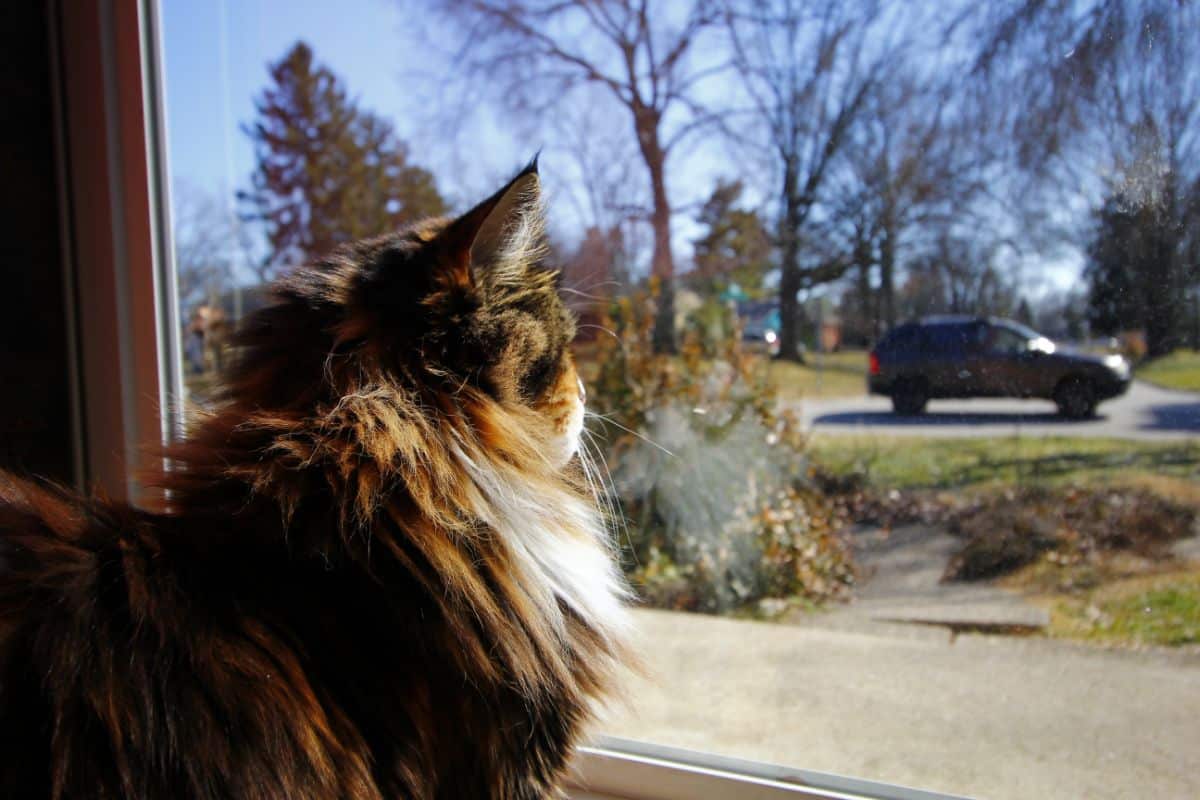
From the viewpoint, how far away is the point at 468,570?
0.82 m

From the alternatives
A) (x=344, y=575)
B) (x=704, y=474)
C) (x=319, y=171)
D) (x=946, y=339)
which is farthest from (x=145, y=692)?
(x=319, y=171)

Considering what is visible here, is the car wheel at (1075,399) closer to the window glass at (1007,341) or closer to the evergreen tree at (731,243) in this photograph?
the window glass at (1007,341)

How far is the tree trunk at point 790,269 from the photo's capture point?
1.35 meters

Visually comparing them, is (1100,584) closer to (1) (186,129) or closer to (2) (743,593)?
(2) (743,593)

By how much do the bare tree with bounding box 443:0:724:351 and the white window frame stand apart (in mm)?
602

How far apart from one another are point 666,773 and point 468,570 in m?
0.51

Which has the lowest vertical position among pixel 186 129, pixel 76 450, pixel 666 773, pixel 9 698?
pixel 666 773

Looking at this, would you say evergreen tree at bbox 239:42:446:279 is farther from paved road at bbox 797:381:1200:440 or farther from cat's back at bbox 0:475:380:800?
cat's back at bbox 0:475:380:800

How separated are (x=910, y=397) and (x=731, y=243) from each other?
0.45m

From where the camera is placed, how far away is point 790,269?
55.1 inches

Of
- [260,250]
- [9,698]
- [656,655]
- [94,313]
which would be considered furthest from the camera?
[260,250]

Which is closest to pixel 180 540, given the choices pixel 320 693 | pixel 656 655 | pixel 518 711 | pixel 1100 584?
pixel 320 693

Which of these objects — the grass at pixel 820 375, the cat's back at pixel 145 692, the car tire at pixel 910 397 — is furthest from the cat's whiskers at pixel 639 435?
the cat's back at pixel 145 692

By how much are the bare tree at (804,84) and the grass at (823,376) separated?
12 centimetres
